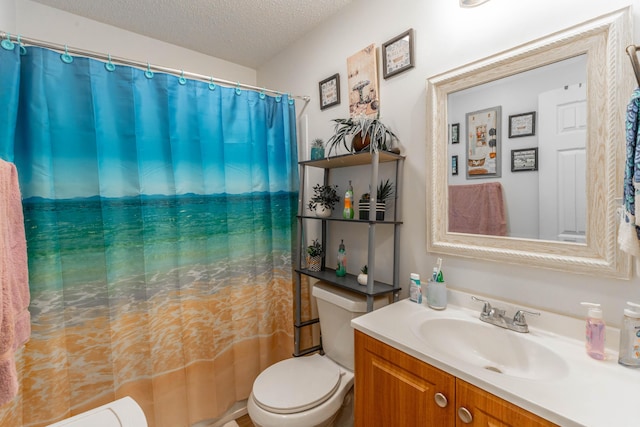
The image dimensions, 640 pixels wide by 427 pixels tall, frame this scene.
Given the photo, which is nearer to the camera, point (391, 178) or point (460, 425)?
point (460, 425)

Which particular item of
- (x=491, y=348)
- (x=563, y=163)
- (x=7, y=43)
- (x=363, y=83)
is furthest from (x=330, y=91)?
(x=491, y=348)

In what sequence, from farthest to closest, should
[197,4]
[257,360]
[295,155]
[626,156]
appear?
[295,155]
[257,360]
[197,4]
[626,156]

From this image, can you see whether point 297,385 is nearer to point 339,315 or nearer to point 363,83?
point 339,315

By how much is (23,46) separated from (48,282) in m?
0.99

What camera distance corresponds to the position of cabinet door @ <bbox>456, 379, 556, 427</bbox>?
0.71m

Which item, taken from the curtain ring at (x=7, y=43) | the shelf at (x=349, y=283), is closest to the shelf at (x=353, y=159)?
the shelf at (x=349, y=283)

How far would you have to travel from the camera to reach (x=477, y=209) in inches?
48.0

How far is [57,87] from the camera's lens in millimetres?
1263

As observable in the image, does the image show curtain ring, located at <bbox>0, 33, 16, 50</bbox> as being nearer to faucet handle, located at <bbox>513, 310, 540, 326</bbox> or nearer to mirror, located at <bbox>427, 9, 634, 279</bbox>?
mirror, located at <bbox>427, 9, 634, 279</bbox>

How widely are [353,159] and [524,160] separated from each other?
2.41ft

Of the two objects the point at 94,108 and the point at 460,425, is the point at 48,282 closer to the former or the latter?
the point at 94,108

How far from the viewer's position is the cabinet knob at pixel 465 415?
0.81 meters

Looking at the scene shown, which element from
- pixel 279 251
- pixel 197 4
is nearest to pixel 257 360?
pixel 279 251

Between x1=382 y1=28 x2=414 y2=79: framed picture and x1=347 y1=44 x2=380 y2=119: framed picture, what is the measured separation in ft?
0.21
